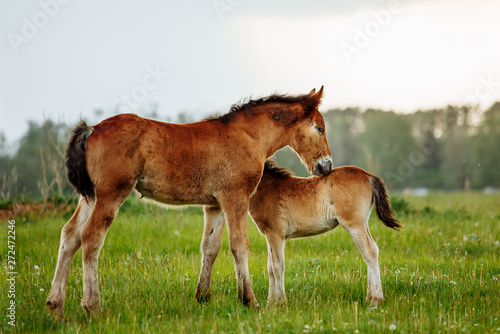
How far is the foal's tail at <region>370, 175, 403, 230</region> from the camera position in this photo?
21.8 ft

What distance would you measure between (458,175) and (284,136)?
2073 inches

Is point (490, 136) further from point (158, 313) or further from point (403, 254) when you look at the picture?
point (158, 313)

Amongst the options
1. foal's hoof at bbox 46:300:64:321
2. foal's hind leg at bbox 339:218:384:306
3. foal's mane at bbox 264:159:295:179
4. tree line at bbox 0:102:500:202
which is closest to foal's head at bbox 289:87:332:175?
foal's mane at bbox 264:159:295:179

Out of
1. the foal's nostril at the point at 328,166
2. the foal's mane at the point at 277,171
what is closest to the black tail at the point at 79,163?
the foal's mane at the point at 277,171

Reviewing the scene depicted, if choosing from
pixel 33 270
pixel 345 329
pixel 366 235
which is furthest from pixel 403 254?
pixel 33 270

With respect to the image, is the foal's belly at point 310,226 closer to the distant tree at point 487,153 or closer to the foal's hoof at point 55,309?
the foal's hoof at point 55,309

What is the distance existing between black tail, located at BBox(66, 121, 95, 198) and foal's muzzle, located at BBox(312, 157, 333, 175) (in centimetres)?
297

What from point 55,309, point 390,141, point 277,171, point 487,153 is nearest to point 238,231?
point 277,171

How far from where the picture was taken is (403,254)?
345 inches

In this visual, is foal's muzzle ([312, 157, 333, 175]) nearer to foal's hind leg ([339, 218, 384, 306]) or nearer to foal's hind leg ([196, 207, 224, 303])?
foal's hind leg ([339, 218, 384, 306])

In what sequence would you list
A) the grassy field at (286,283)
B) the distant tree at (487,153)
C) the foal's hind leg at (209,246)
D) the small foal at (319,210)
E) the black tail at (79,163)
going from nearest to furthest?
the grassy field at (286,283)
the black tail at (79,163)
the small foal at (319,210)
the foal's hind leg at (209,246)
the distant tree at (487,153)

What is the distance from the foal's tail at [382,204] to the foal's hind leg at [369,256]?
0.34 meters

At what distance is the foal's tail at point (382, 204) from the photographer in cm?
665

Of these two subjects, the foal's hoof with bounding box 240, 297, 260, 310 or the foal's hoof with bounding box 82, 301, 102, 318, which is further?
the foal's hoof with bounding box 240, 297, 260, 310
